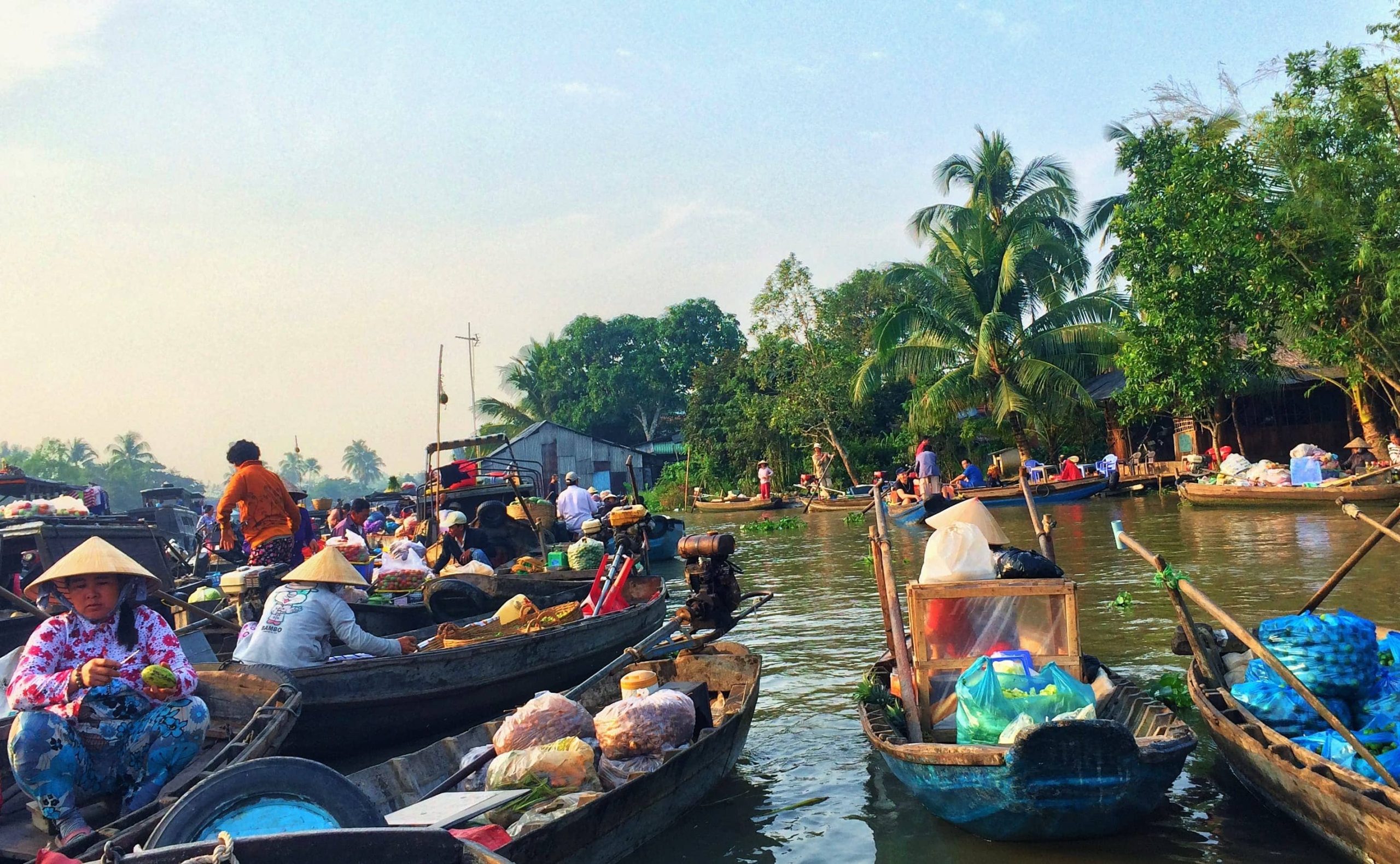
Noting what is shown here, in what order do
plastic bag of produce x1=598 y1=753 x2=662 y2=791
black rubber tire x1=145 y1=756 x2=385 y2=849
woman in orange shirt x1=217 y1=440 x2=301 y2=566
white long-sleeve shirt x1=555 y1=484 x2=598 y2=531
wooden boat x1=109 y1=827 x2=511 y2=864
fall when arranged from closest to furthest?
1. wooden boat x1=109 y1=827 x2=511 y2=864
2. black rubber tire x1=145 y1=756 x2=385 y2=849
3. plastic bag of produce x1=598 y1=753 x2=662 y2=791
4. woman in orange shirt x1=217 y1=440 x2=301 y2=566
5. white long-sleeve shirt x1=555 y1=484 x2=598 y2=531

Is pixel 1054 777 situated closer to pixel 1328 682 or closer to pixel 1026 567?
pixel 1026 567

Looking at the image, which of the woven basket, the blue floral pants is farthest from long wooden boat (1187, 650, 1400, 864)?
the woven basket

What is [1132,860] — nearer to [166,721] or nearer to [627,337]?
[166,721]

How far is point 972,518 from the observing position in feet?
20.8

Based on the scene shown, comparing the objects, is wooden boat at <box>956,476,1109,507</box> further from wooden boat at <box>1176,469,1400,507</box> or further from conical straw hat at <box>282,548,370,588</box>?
conical straw hat at <box>282,548,370,588</box>

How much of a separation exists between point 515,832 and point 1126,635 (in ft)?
21.9

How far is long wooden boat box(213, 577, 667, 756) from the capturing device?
6.27 m

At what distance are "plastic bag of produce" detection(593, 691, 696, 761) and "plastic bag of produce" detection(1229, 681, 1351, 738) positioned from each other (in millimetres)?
2906

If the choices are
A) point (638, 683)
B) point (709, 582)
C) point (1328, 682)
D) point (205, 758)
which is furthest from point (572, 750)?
point (1328, 682)

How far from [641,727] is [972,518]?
2647mm

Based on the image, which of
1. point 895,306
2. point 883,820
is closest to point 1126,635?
point 883,820

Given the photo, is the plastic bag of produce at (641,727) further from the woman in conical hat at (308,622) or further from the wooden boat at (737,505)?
the wooden boat at (737,505)

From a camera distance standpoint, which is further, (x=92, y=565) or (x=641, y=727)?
(x=641, y=727)

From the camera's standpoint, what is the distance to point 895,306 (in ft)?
81.7
